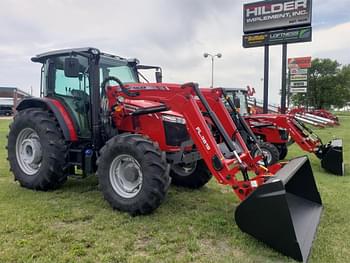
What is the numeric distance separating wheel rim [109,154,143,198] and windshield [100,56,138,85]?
1.49 metres

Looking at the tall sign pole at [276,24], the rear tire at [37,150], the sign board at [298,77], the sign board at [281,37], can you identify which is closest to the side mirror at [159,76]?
the rear tire at [37,150]

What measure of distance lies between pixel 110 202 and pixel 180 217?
940mm

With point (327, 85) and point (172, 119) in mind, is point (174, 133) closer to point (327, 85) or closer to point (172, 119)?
point (172, 119)

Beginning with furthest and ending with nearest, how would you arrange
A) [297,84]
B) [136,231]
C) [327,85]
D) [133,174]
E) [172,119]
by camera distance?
[327,85] < [297,84] < [172,119] < [133,174] < [136,231]

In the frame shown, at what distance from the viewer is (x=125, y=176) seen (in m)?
4.38

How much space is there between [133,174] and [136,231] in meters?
0.84

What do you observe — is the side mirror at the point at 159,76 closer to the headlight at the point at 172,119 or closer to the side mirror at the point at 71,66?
the headlight at the point at 172,119

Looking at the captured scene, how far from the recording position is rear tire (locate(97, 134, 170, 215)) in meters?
3.93

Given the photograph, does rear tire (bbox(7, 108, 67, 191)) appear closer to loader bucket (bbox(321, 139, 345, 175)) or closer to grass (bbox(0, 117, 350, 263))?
grass (bbox(0, 117, 350, 263))

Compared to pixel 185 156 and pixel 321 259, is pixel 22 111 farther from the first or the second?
pixel 321 259

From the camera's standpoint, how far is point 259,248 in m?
3.25

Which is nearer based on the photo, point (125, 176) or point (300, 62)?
point (125, 176)

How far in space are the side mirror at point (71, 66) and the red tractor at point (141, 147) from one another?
0.01 meters

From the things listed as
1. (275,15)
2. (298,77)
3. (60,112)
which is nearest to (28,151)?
(60,112)
